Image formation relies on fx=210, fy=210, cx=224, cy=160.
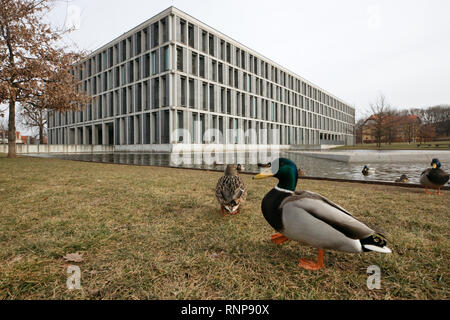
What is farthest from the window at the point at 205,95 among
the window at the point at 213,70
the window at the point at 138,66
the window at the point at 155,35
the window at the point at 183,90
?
the window at the point at 138,66

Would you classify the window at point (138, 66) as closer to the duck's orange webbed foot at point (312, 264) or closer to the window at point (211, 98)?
the window at point (211, 98)

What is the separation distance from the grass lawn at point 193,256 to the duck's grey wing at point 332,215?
37cm

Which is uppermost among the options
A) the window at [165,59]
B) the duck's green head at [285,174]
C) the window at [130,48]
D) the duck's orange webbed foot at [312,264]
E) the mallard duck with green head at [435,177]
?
the window at [130,48]

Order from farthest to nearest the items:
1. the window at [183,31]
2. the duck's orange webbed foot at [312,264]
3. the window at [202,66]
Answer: the window at [202,66] < the window at [183,31] < the duck's orange webbed foot at [312,264]

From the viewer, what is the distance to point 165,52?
2612 cm

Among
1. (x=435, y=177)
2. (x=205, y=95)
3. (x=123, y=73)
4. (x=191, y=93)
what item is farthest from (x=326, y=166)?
(x=123, y=73)

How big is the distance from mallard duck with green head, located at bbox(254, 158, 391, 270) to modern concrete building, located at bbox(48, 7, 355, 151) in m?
24.0

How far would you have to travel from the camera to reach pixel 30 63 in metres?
11.1

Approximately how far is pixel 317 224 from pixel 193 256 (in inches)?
40.2

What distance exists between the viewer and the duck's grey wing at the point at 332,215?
4.50 ft

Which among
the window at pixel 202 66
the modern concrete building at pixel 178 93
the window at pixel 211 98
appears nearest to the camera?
the modern concrete building at pixel 178 93

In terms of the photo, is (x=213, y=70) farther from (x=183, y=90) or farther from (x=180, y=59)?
(x=183, y=90)

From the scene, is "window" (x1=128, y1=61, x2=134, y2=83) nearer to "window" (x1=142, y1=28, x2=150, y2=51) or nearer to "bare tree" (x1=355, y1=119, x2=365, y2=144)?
"window" (x1=142, y1=28, x2=150, y2=51)

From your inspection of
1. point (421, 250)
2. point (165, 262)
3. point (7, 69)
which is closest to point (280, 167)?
point (165, 262)
